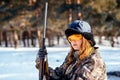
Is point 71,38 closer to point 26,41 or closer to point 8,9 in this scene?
point 8,9

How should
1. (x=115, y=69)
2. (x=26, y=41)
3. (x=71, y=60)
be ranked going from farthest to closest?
(x=26, y=41) → (x=115, y=69) → (x=71, y=60)

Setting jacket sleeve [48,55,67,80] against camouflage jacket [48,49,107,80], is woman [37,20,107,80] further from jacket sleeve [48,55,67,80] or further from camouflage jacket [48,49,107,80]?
jacket sleeve [48,55,67,80]

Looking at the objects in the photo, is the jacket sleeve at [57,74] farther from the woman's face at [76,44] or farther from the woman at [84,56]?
the woman's face at [76,44]

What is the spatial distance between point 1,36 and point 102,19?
20570 millimetres

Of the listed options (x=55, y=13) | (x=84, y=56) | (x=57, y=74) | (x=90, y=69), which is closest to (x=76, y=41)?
(x=84, y=56)

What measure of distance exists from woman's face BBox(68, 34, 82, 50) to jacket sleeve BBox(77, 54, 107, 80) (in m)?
0.18

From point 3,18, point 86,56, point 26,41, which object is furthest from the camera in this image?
point 26,41

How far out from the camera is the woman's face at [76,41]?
4520 mm

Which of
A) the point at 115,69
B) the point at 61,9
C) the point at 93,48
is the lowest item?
the point at 115,69

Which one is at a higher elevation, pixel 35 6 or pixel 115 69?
pixel 35 6

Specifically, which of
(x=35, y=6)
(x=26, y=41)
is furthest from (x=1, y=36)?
(x=35, y=6)

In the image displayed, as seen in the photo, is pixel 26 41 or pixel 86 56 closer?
→ pixel 86 56

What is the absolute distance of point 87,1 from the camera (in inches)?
1374

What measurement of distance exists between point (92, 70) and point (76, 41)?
13.5 inches
